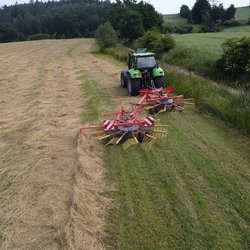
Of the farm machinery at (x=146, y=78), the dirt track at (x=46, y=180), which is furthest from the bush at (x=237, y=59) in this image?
the dirt track at (x=46, y=180)

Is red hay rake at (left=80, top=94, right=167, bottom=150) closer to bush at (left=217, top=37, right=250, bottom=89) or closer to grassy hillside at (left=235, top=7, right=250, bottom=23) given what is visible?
bush at (left=217, top=37, right=250, bottom=89)

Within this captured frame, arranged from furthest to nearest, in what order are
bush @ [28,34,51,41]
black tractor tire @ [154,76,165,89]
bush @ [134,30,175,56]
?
bush @ [28,34,51,41]
bush @ [134,30,175,56]
black tractor tire @ [154,76,165,89]

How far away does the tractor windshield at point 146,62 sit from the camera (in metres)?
12.4

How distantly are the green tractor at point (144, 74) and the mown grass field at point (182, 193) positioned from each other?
14.3 feet

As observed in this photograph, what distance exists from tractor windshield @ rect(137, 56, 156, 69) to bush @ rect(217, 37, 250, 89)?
387 centimetres

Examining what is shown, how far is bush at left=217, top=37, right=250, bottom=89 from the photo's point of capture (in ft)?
45.6

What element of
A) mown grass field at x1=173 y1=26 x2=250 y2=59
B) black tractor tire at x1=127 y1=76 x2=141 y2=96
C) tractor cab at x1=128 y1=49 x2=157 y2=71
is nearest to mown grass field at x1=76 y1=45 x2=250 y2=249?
black tractor tire at x1=127 y1=76 x2=141 y2=96

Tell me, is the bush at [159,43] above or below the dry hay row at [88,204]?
below

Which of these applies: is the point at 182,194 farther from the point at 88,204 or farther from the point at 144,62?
the point at 144,62

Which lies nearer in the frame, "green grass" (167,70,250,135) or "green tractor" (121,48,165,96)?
"green grass" (167,70,250,135)

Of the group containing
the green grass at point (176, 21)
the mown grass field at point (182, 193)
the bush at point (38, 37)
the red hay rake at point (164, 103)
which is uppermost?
the mown grass field at point (182, 193)

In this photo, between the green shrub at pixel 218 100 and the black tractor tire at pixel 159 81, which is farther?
the black tractor tire at pixel 159 81

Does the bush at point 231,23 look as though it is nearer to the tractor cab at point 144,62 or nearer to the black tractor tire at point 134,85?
the tractor cab at point 144,62

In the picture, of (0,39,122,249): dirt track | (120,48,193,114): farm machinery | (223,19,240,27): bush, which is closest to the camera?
(0,39,122,249): dirt track
